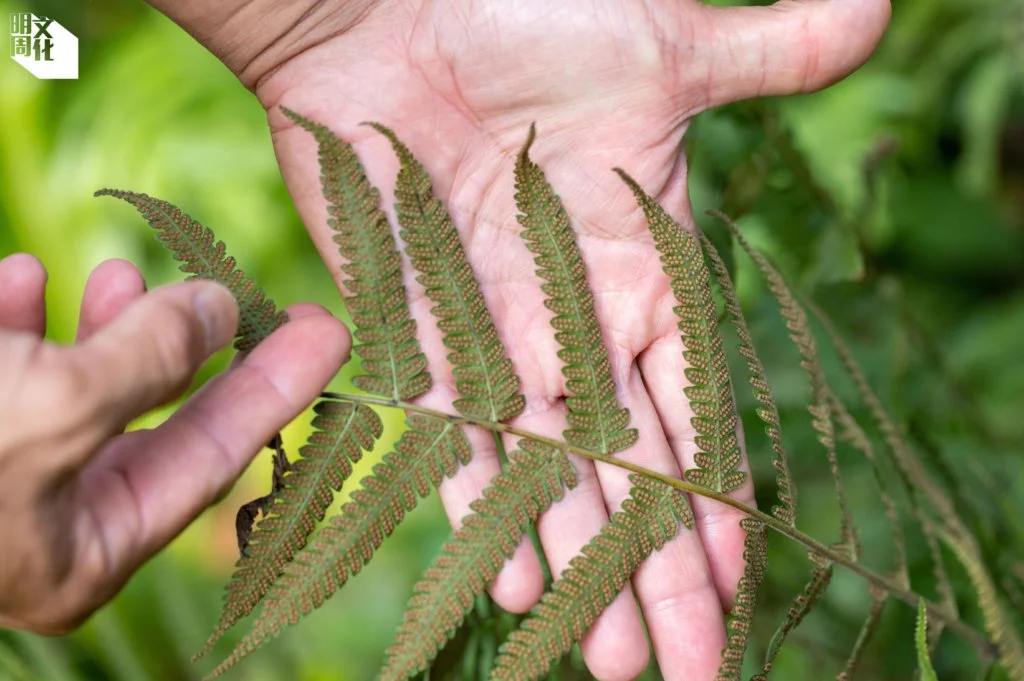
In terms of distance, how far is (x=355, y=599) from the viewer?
1936 millimetres

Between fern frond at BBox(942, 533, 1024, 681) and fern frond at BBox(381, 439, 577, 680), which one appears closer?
fern frond at BBox(381, 439, 577, 680)

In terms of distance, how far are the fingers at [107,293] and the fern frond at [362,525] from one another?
268 millimetres

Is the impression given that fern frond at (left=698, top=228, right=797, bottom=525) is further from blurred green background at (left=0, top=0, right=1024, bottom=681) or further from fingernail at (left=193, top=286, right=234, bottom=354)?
fingernail at (left=193, top=286, right=234, bottom=354)

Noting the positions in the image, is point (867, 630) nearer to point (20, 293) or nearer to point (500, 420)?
point (500, 420)

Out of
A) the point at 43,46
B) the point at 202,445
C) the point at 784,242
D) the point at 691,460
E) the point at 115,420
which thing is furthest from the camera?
the point at 43,46

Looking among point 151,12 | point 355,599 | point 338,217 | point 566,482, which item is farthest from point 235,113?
point 566,482

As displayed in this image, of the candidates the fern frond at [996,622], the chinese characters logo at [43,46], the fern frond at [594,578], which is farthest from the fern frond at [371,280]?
the chinese characters logo at [43,46]

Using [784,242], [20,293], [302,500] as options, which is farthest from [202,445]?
[784,242]

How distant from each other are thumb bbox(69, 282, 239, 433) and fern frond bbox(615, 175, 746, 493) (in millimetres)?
394

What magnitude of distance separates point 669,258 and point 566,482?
9.6 inches

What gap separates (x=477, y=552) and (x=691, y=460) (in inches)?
11.0

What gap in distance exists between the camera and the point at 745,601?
86cm

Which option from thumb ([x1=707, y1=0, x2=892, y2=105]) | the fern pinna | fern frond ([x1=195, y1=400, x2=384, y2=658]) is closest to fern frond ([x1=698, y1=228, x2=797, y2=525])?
the fern pinna

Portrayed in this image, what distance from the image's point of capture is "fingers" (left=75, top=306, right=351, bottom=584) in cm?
73
